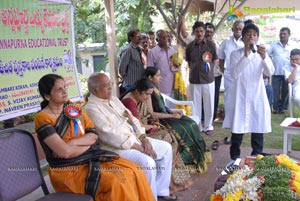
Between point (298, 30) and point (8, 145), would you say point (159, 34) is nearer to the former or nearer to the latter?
point (8, 145)

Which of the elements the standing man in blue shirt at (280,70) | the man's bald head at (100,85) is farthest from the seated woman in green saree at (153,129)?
the standing man in blue shirt at (280,70)

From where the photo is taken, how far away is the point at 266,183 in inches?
80.7

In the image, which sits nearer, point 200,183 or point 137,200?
point 137,200

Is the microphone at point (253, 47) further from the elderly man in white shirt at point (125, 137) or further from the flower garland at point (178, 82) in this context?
Answer: the flower garland at point (178, 82)

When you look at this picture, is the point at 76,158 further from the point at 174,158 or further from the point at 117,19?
the point at 117,19

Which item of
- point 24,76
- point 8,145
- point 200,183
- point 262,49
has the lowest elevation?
point 200,183

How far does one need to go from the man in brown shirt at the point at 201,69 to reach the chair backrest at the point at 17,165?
119 inches

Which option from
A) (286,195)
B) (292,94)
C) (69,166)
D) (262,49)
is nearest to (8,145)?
(69,166)

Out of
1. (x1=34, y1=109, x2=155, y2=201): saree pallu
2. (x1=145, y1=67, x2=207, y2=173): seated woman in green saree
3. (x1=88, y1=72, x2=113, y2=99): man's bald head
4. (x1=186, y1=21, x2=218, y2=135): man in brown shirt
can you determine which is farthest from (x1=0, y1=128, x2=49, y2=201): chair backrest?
(x1=186, y1=21, x2=218, y2=135): man in brown shirt

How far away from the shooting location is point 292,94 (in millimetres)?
5059

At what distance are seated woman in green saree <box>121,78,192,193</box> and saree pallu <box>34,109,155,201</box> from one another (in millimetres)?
921

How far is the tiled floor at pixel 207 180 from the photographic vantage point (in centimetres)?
314

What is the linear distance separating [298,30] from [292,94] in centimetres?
558

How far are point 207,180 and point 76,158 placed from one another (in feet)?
5.76
